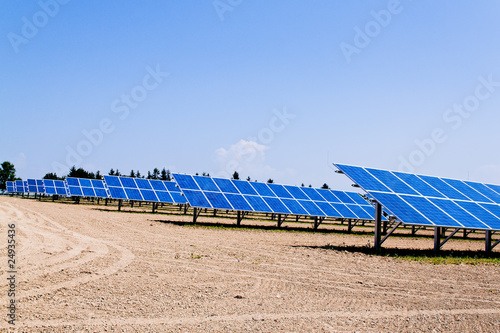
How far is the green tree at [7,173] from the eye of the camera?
15288 centimetres

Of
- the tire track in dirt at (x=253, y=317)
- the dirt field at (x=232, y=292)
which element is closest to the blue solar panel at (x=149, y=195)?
the dirt field at (x=232, y=292)

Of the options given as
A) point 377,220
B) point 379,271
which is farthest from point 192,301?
point 377,220

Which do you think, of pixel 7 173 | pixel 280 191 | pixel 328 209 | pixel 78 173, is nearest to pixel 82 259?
pixel 328 209

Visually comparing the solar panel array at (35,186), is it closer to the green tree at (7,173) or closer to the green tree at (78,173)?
the green tree at (78,173)

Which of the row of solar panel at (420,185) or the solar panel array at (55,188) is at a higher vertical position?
the row of solar panel at (420,185)

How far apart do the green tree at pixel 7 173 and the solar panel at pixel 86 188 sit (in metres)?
116

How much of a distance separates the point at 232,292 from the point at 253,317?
1.83m

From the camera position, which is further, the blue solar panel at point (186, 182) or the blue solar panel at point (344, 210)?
the blue solar panel at point (344, 210)

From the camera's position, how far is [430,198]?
1997cm

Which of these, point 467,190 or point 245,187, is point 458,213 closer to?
point 467,190

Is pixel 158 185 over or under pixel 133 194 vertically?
over

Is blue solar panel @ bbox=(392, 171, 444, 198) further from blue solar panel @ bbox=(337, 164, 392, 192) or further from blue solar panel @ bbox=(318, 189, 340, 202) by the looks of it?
blue solar panel @ bbox=(318, 189, 340, 202)

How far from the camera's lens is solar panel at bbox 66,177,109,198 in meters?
53.8

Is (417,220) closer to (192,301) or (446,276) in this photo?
(446,276)
